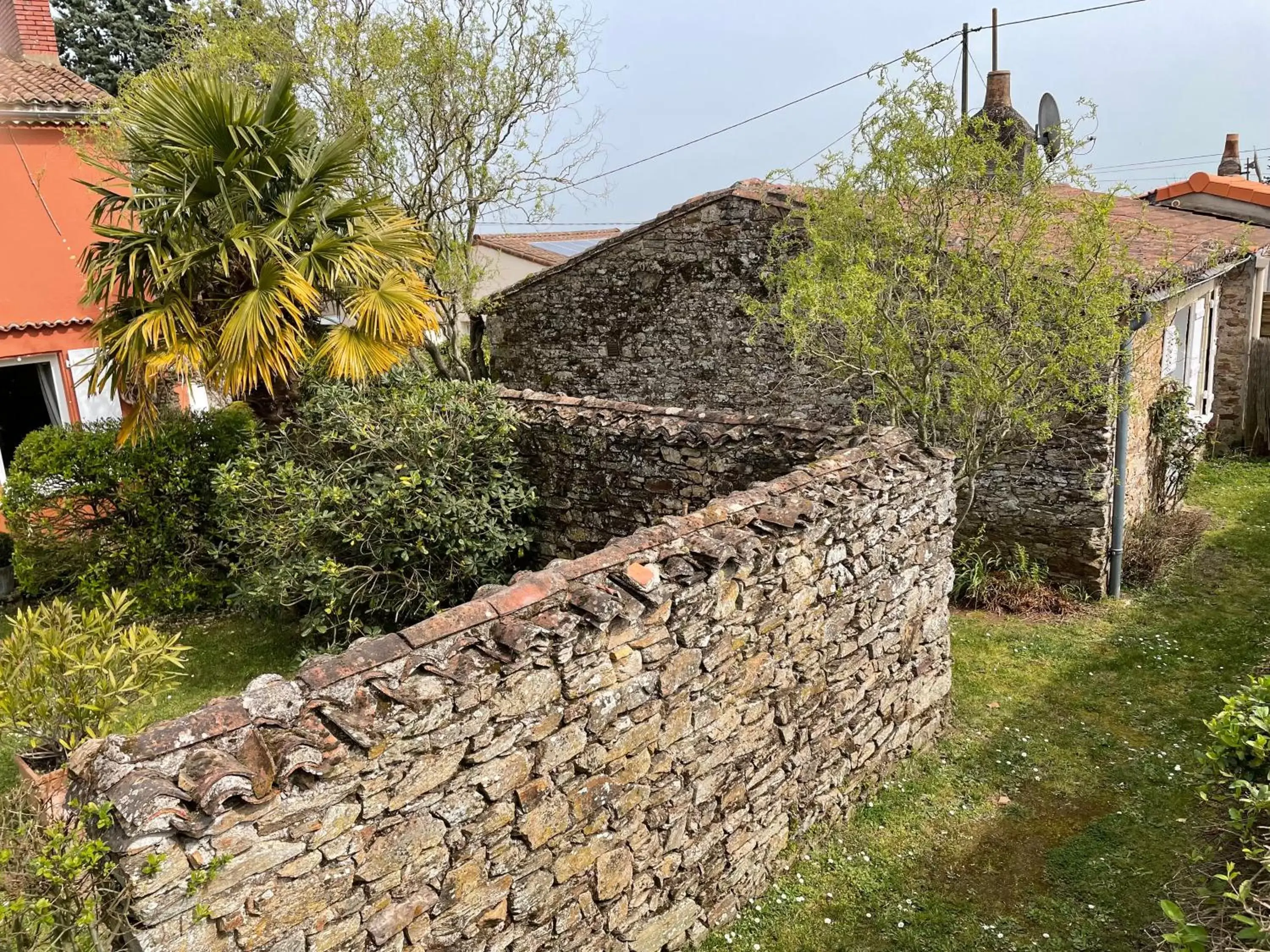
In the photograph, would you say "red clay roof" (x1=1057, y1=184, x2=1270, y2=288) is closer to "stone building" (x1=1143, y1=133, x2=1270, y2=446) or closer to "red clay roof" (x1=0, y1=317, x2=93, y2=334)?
"stone building" (x1=1143, y1=133, x2=1270, y2=446)

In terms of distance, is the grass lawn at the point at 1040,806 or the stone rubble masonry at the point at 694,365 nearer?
the grass lawn at the point at 1040,806

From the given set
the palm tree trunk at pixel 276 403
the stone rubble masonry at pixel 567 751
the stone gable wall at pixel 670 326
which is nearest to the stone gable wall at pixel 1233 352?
the stone gable wall at pixel 670 326

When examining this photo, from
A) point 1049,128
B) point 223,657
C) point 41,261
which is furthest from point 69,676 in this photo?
point 41,261

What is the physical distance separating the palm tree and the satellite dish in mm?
5939

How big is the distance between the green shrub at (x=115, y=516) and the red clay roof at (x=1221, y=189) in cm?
1606

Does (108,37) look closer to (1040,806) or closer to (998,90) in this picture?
(998,90)

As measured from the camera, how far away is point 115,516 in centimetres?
916

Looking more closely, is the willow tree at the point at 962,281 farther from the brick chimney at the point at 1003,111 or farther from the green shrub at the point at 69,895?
the green shrub at the point at 69,895

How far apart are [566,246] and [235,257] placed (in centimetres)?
1660

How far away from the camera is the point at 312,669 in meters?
3.14

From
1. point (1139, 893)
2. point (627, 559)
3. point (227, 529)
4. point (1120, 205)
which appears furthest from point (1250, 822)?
point (1120, 205)

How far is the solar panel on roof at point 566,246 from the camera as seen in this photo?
22.0 metres

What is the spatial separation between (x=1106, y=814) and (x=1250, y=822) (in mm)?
2777

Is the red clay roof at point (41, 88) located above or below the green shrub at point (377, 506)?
above
